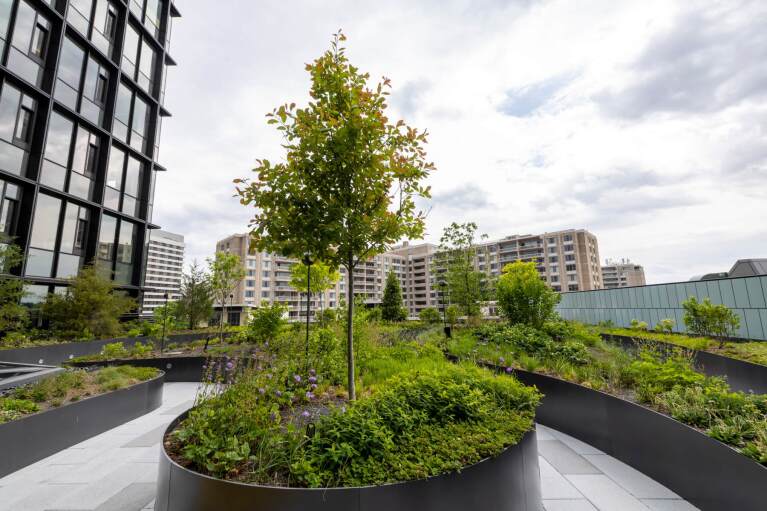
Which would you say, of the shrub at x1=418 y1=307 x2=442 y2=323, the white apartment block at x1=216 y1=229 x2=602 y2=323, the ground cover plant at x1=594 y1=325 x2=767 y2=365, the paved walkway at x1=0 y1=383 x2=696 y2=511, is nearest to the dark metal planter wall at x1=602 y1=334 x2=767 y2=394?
the ground cover plant at x1=594 y1=325 x2=767 y2=365

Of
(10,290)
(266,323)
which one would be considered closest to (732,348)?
(266,323)

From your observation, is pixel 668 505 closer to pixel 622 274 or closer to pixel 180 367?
pixel 180 367

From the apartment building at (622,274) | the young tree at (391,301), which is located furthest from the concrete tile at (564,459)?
the apartment building at (622,274)

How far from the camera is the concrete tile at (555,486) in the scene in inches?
126

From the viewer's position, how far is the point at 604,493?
322 cm

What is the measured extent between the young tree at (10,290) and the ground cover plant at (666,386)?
13.2m

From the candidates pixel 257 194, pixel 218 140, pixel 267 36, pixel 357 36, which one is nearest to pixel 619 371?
pixel 257 194

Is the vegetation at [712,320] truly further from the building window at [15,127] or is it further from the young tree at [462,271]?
the building window at [15,127]

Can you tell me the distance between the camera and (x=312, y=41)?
456 cm

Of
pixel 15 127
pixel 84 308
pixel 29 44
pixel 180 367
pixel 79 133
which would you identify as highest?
pixel 29 44

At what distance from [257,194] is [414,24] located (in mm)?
4059

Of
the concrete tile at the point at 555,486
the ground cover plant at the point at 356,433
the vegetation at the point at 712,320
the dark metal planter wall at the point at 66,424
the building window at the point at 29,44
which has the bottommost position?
the concrete tile at the point at 555,486

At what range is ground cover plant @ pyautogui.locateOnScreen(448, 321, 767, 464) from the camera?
2961 mm

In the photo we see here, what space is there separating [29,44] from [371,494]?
60.5 feet
